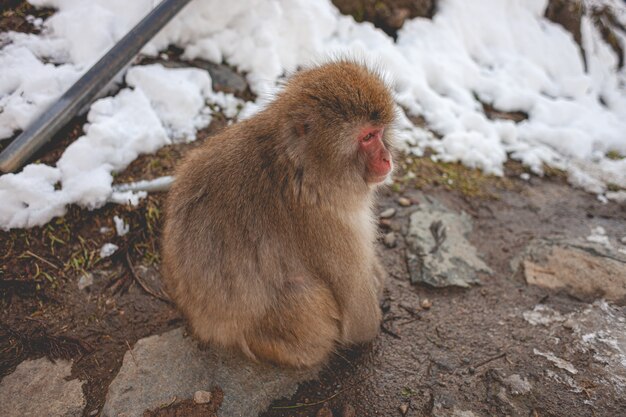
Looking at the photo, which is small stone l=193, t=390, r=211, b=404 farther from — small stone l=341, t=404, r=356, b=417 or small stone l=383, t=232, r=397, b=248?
small stone l=383, t=232, r=397, b=248

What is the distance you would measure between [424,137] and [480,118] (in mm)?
587

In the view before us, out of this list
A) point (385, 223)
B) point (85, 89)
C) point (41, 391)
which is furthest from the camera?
point (385, 223)

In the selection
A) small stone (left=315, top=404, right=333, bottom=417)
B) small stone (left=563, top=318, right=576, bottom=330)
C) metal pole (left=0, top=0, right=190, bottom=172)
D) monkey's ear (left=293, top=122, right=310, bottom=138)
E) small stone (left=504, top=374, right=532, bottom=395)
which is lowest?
small stone (left=315, top=404, right=333, bottom=417)

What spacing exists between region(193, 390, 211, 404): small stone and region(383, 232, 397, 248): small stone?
1.53 metres

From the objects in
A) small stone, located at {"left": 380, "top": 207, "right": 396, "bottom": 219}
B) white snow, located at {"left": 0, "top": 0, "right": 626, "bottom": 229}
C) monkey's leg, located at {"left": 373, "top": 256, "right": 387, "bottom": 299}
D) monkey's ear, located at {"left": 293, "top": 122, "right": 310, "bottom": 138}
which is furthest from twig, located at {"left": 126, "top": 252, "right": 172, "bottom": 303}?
small stone, located at {"left": 380, "top": 207, "right": 396, "bottom": 219}

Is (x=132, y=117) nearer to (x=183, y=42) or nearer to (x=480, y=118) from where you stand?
(x=183, y=42)

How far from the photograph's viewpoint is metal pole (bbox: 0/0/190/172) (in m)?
2.85

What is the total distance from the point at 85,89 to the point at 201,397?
6.63 ft

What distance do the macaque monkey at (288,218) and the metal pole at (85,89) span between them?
1216 mm

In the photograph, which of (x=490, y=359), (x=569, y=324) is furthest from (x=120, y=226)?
(x=569, y=324)

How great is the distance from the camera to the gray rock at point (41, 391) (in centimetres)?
220

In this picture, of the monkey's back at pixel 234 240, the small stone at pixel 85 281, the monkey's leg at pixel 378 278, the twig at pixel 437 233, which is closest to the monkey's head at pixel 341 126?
the monkey's back at pixel 234 240

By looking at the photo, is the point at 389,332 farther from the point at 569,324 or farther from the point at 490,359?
the point at 569,324

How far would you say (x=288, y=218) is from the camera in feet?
7.00
